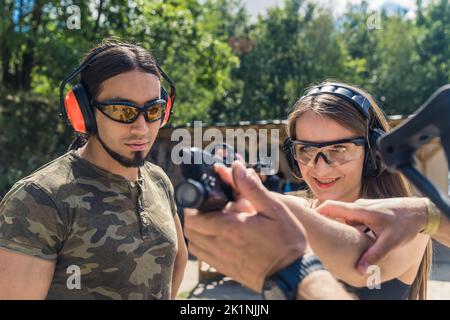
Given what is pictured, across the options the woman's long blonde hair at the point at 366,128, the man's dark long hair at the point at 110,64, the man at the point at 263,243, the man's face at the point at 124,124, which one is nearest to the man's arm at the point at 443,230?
the woman's long blonde hair at the point at 366,128

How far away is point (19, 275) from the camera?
1881 millimetres

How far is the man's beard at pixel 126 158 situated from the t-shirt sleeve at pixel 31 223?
16.2 inches

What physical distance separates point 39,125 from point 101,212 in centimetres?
1113

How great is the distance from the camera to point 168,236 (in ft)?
7.84

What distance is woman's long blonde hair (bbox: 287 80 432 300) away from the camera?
1.95 meters

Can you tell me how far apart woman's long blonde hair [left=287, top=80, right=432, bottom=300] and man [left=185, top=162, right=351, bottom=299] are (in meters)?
0.91

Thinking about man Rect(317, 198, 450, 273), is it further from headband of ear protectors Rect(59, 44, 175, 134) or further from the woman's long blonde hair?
headband of ear protectors Rect(59, 44, 175, 134)

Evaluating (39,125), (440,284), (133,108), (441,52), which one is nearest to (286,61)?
(441,52)

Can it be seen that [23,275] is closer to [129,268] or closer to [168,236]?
[129,268]

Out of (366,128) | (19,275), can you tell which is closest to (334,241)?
(366,128)

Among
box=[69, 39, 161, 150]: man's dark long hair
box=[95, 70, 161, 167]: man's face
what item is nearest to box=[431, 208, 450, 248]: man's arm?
box=[95, 70, 161, 167]: man's face

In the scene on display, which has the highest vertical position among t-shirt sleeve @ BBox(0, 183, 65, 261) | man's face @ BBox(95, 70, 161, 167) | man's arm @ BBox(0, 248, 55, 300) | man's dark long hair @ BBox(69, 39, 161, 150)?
man's dark long hair @ BBox(69, 39, 161, 150)

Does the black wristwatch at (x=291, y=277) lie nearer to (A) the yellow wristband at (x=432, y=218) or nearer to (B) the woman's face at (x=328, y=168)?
(A) the yellow wristband at (x=432, y=218)

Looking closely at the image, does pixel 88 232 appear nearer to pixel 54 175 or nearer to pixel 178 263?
pixel 54 175
